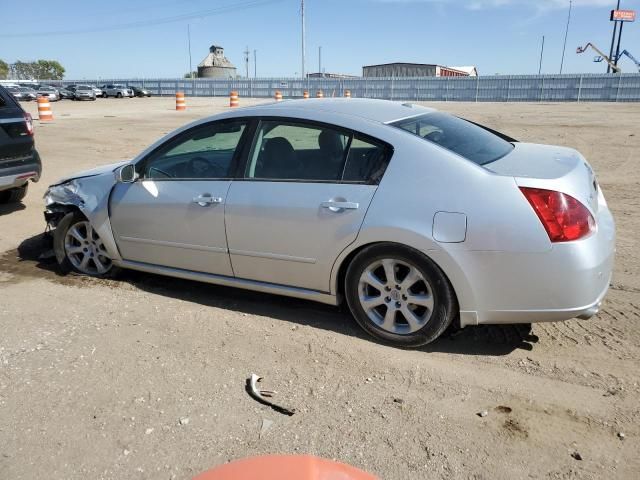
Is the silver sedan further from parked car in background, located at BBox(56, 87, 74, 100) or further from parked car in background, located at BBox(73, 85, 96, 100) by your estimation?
Result: parked car in background, located at BBox(56, 87, 74, 100)

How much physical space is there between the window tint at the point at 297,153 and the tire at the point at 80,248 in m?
1.85

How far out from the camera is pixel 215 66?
7169cm

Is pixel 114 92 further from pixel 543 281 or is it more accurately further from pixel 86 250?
pixel 543 281

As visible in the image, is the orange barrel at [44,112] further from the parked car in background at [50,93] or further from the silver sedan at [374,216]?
the parked car in background at [50,93]

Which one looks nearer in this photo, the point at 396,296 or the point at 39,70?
the point at 396,296

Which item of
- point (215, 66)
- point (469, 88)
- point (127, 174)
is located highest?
point (215, 66)

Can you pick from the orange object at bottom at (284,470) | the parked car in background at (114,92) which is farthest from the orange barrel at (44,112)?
the parked car in background at (114,92)

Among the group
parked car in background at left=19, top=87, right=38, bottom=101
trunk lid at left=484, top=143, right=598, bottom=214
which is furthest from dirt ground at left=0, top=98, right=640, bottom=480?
parked car in background at left=19, top=87, right=38, bottom=101

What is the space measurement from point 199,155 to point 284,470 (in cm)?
338

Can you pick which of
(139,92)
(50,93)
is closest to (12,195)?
(50,93)

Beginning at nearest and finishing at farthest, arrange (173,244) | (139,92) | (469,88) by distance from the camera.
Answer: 1. (173,244)
2. (469,88)
3. (139,92)

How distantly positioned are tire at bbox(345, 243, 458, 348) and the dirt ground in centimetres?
15

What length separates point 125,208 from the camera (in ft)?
15.2

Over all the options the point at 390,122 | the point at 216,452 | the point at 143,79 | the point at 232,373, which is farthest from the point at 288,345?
the point at 143,79
